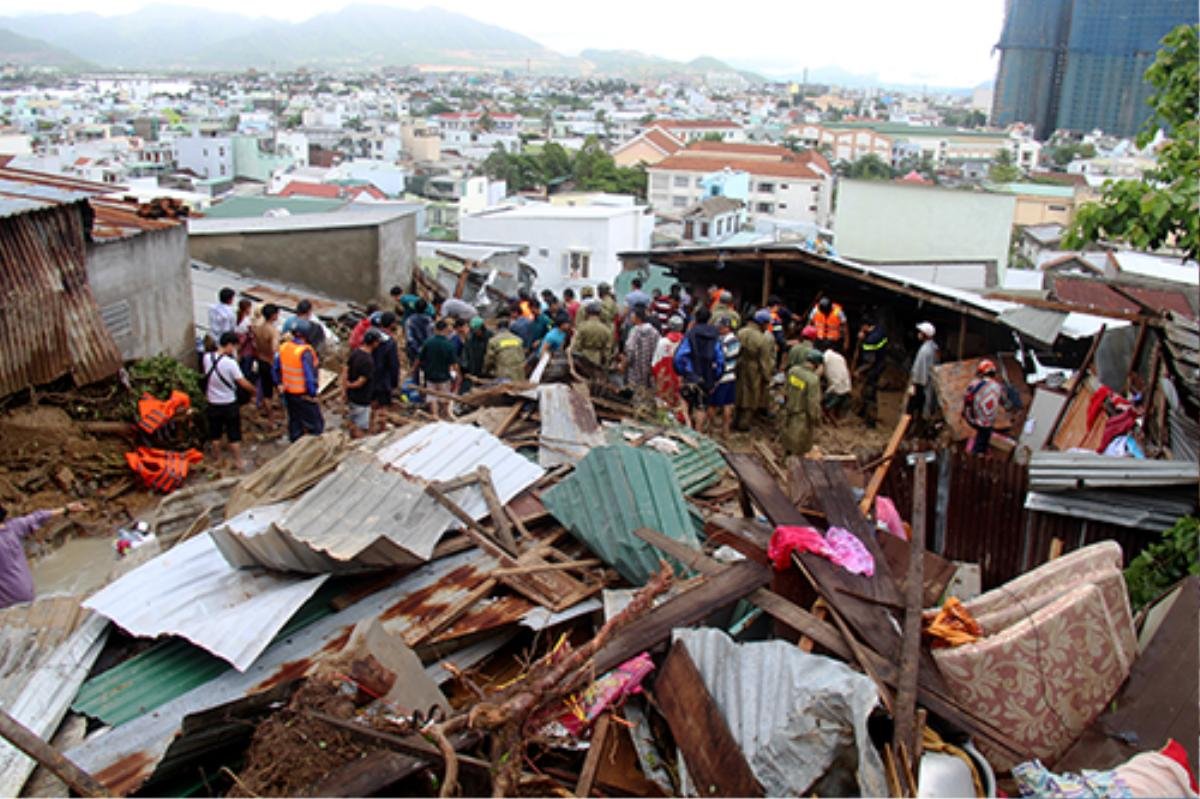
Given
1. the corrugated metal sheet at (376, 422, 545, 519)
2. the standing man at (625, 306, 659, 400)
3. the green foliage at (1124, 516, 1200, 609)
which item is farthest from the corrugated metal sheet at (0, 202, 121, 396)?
the green foliage at (1124, 516, 1200, 609)

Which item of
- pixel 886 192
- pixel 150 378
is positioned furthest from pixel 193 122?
pixel 150 378

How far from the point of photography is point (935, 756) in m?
3.89

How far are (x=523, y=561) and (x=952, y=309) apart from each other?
8.99 meters

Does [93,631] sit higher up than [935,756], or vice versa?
[935,756]

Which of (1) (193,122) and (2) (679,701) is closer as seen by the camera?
(2) (679,701)

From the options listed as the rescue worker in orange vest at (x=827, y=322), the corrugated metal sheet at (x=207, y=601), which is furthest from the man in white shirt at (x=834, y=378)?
the corrugated metal sheet at (x=207, y=601)

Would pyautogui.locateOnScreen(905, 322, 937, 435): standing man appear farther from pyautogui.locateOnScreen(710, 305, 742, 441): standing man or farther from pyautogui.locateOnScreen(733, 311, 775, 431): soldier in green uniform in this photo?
pyautogui.locateOnScreen(710, 305, 742, 441): standing man

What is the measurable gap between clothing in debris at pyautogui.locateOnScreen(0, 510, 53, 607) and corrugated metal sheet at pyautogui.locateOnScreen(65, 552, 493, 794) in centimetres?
224

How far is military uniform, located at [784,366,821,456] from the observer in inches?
394

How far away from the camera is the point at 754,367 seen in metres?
11.0

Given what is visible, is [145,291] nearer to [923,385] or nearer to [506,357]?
[506,357]

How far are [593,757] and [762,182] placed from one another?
227 ft

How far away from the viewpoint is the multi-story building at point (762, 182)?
67.6 meters

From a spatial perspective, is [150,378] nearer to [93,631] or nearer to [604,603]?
[93,631]
